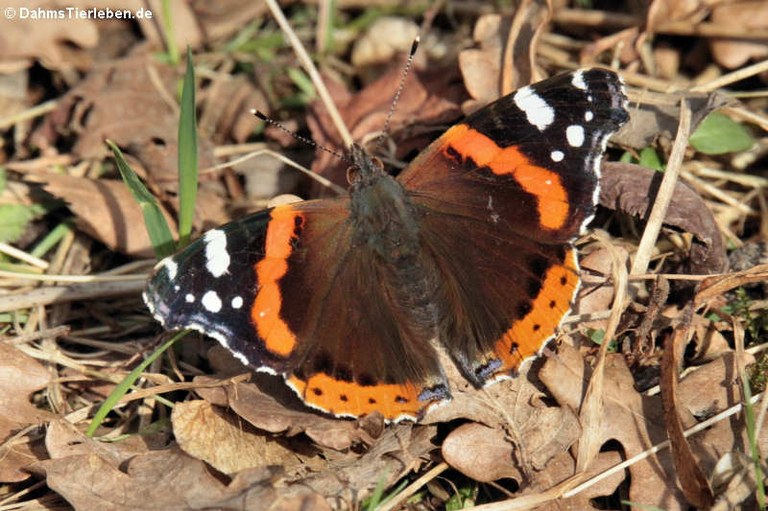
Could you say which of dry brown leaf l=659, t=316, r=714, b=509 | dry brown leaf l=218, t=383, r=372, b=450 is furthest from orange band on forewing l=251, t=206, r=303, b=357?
dry brown leaf l=659, t=316, r=714, b=509

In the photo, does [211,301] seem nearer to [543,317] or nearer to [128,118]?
[543,317]

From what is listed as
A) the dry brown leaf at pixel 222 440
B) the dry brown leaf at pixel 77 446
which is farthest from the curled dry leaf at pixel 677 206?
the dry brown leaf at pixel 77 446

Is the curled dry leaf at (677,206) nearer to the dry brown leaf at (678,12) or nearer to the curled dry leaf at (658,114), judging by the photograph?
the curled dry leaf at (658,114)

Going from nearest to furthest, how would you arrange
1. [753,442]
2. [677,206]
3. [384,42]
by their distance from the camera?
1. [753,442]
2. [677,206]
3. [384,42]

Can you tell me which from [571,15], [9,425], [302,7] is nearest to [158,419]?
[9,425]

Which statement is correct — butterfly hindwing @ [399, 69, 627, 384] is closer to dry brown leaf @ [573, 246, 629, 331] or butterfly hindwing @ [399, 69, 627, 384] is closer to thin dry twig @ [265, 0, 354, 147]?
dry brown leaf @ [573, 246, 629, 331]

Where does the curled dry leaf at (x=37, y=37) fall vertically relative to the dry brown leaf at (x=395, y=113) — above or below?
above

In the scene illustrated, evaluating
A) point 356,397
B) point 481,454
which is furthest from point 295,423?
point 481,454
